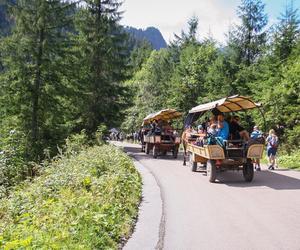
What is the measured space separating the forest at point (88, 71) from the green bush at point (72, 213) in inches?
433

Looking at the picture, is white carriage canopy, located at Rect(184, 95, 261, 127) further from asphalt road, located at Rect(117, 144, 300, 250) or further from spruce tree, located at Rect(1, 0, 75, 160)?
spruce tree, located at Rect(1, 0, 75, 160)

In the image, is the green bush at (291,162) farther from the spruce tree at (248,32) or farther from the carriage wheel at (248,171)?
the spruce tree at (248,32)

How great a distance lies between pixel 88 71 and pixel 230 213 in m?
24.8

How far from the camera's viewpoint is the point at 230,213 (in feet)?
28.8

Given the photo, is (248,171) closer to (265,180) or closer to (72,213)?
(265,180)

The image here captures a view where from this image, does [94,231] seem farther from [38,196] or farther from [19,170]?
[19,170]

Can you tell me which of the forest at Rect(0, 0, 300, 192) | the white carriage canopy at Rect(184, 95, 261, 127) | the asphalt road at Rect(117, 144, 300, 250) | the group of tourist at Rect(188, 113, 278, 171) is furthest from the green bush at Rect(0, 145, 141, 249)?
the forest at Rect(0, 0, 300, 192)

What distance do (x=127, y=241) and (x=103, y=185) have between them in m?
2.77

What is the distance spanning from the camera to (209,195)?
1094 cm

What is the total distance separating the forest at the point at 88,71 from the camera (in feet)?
85.0

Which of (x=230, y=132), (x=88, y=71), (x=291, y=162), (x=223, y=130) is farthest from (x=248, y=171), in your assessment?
(x=88, y=71)

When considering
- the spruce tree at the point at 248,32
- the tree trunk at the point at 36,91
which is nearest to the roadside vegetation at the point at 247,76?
the spruce tree at the point at 248,32

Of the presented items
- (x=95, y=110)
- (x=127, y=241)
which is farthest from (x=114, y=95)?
(x=127, y=241)

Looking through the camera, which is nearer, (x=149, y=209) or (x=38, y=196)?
(x=38, y=196)
